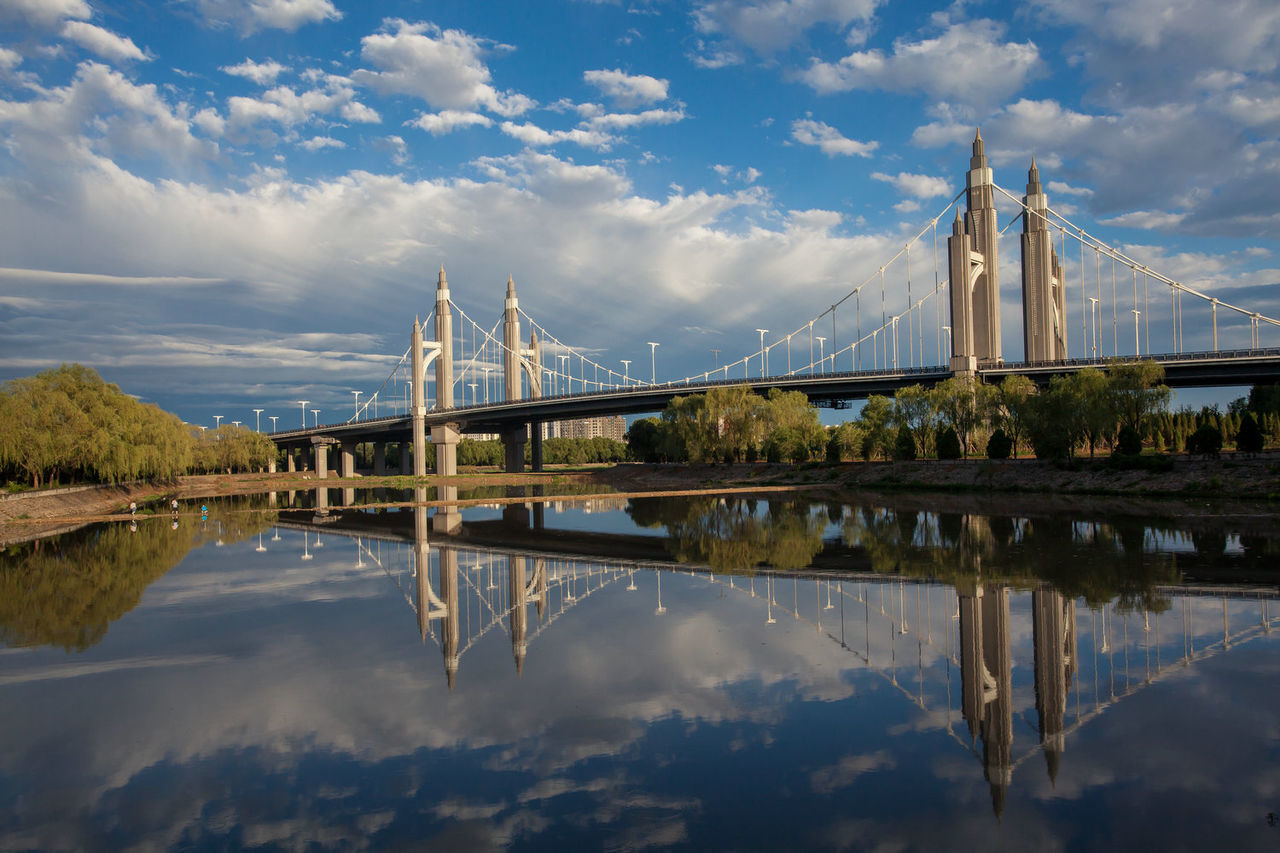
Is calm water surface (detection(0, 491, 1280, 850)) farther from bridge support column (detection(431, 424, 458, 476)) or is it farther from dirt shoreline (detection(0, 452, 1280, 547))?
bridge support column (detection(431, 424, 458, 476))

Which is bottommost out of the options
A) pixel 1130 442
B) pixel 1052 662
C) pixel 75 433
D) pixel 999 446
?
pixel 1052 662

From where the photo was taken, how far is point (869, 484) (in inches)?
1919

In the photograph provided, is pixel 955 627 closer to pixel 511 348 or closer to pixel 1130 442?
pixel 1130 442

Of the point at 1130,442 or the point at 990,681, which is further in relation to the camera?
the point at 1130,442

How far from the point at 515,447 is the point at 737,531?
69525 millimetres

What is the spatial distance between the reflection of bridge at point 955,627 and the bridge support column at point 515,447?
2866 inches

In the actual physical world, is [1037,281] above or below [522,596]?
above

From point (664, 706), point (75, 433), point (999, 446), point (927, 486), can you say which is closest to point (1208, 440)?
point (999, 446)

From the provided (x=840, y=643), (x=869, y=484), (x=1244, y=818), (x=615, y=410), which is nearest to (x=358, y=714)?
(x=840, y=643)

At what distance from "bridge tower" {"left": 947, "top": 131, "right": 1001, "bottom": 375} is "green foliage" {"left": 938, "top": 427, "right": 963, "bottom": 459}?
34.1ft

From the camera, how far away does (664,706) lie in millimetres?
8930

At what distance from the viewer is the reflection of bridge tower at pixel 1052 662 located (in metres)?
7.66

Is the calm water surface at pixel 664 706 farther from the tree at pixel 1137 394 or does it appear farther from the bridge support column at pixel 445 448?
the bridge support column at pixel 445 448

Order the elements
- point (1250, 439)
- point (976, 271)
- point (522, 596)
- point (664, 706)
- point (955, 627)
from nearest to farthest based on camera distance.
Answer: point (664, 706), point (955, 627), point (522, 596), point (1250, 439), point (976, 271)
